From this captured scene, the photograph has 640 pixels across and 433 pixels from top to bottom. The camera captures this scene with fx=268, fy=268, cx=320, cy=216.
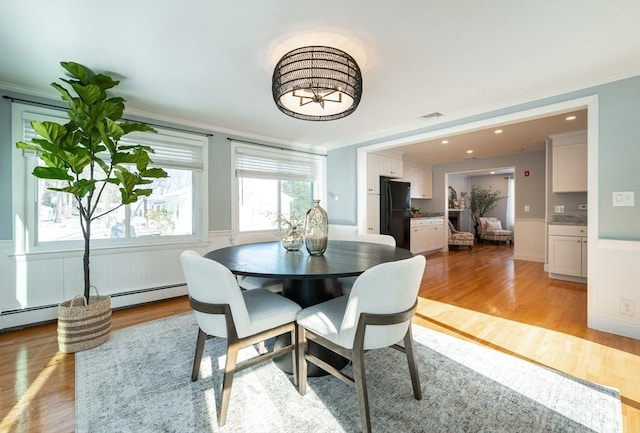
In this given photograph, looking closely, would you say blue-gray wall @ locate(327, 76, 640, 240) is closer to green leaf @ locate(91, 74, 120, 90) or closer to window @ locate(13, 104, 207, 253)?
green leaf @ locate(91, 74, 120, 90)

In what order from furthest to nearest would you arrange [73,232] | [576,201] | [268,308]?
1. [576,201]
2. [73,232]
3. [268,308]

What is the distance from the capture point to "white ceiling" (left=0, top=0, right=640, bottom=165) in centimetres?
157

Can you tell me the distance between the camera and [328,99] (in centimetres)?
196

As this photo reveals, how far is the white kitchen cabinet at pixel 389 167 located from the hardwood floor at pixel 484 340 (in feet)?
6.63

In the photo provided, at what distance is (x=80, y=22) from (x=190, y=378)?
2.38 m

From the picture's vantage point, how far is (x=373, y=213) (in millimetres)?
4641

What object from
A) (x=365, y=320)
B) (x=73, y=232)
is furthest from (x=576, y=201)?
(x=73, y=232)

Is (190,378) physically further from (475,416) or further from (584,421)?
(584,421)

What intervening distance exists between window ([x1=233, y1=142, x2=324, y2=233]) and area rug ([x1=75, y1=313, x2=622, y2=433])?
2.29 metres

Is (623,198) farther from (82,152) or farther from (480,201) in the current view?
(480,201)

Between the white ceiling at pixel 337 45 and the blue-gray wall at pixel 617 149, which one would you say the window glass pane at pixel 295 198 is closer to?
the white ceiling at pixel 337 45

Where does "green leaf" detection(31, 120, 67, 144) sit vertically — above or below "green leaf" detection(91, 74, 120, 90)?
below

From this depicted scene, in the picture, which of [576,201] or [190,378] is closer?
[190,378]

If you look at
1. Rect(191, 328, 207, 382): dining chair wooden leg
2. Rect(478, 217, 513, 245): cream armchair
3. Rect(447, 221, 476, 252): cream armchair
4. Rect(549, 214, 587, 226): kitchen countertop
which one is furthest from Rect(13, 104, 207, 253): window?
Rect(478, 217, 513, 245): cream armchair
